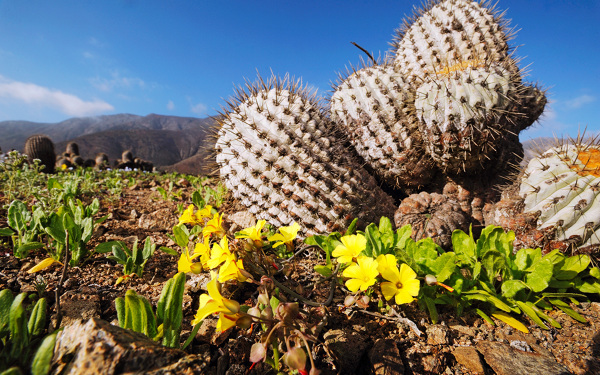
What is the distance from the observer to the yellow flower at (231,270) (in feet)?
4.20

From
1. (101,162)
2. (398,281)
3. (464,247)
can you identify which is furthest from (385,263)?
(101,162)

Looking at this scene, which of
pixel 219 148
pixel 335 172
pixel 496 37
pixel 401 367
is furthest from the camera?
pixel 496 37

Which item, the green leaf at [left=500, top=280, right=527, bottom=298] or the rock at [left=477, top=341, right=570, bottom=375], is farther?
the green leaf at [left=500, top=280, right=527, bottom=298]

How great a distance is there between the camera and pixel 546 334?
142 centimetres

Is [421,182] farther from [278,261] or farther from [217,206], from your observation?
[217,206]

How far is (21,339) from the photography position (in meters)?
0.97

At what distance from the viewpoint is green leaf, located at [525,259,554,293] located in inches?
57.6

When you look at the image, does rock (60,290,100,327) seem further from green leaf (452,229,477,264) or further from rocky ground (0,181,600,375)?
green leaf (452,229,477,264)

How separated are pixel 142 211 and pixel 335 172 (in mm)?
2326

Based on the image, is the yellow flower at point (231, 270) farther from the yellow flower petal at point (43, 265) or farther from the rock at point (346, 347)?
the yellow flower petal at point (43, 265)

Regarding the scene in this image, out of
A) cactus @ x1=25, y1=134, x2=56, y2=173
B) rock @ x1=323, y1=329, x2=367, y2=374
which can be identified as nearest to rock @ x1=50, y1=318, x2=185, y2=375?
rock @ x1=323, y1=329, x2=367, y2=374

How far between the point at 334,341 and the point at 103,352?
2.82ft

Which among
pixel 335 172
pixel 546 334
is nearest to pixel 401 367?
pixel 546 334

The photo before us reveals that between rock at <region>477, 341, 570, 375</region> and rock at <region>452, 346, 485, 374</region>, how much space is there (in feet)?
0.18
